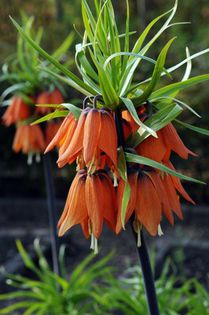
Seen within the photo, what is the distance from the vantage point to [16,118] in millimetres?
2777

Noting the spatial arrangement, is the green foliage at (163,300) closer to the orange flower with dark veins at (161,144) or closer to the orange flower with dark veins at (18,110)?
the orange flower with dark veins at (18,110)

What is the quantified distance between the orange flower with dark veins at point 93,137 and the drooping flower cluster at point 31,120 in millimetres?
1388

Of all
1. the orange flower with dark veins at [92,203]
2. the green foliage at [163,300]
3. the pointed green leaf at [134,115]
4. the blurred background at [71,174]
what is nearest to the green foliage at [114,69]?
the pointed green leaf at [134,115]

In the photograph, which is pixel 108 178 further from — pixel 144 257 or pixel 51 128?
pixel 51 128

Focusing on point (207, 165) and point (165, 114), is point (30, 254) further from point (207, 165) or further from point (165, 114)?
point (165, 114)

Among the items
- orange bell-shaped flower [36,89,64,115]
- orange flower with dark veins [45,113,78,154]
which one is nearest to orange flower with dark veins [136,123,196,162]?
orange flower with dark veins [45,113,78,154]

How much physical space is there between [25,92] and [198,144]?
2078 mm

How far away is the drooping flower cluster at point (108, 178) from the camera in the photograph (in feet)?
4.19

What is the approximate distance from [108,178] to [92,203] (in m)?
0.07

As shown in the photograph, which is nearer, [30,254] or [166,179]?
[166,179]

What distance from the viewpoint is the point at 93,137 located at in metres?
1.26

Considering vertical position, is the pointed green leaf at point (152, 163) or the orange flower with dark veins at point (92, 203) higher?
the pointed green leaf at point (152, 163)

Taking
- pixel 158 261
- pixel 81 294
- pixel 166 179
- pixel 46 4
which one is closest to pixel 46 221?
pixel 158 261

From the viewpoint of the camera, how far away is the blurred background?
392 cm
